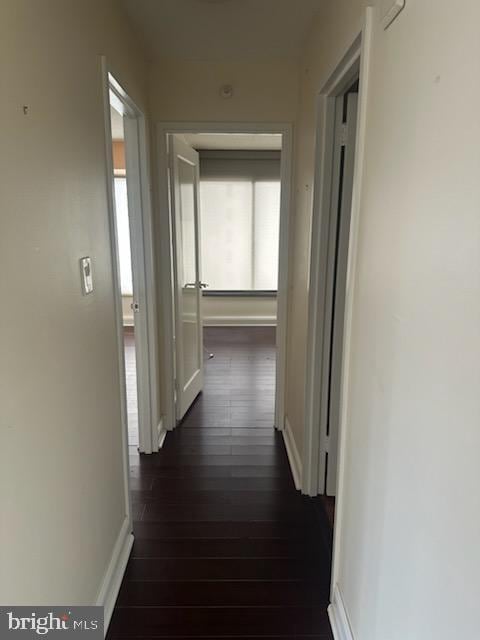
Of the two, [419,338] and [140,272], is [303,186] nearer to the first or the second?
[140,272]

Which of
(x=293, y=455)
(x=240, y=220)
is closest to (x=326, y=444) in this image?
(x=293, y=455)

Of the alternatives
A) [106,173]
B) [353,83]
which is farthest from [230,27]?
[106,173]

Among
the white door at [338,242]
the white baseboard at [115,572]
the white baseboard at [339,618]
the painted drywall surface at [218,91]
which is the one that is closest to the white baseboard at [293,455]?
the white door at [338,242]

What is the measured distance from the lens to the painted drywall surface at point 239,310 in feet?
21.0

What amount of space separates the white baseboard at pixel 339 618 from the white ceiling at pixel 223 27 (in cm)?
248

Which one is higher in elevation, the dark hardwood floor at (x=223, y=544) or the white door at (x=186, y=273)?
the white door at (x=186, y=273)

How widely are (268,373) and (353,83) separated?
10.2 feet

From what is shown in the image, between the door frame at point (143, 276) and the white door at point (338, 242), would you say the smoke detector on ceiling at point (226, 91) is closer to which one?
the door frame at point (143, 276)

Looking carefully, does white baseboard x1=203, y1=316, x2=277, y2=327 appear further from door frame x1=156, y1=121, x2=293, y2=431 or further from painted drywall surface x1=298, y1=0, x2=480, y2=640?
painted drywall surface x1=298, y1=0, x2=480, y2=640

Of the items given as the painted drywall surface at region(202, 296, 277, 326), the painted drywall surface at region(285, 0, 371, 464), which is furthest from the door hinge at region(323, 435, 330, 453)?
the painted drywall surface at region(202, 296, 277, 326)

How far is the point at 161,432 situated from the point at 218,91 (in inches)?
90.4

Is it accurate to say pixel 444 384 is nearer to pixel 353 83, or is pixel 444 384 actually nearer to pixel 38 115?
pixel 38 115

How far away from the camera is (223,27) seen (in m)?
2.18

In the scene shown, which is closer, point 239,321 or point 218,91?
point 218,91
